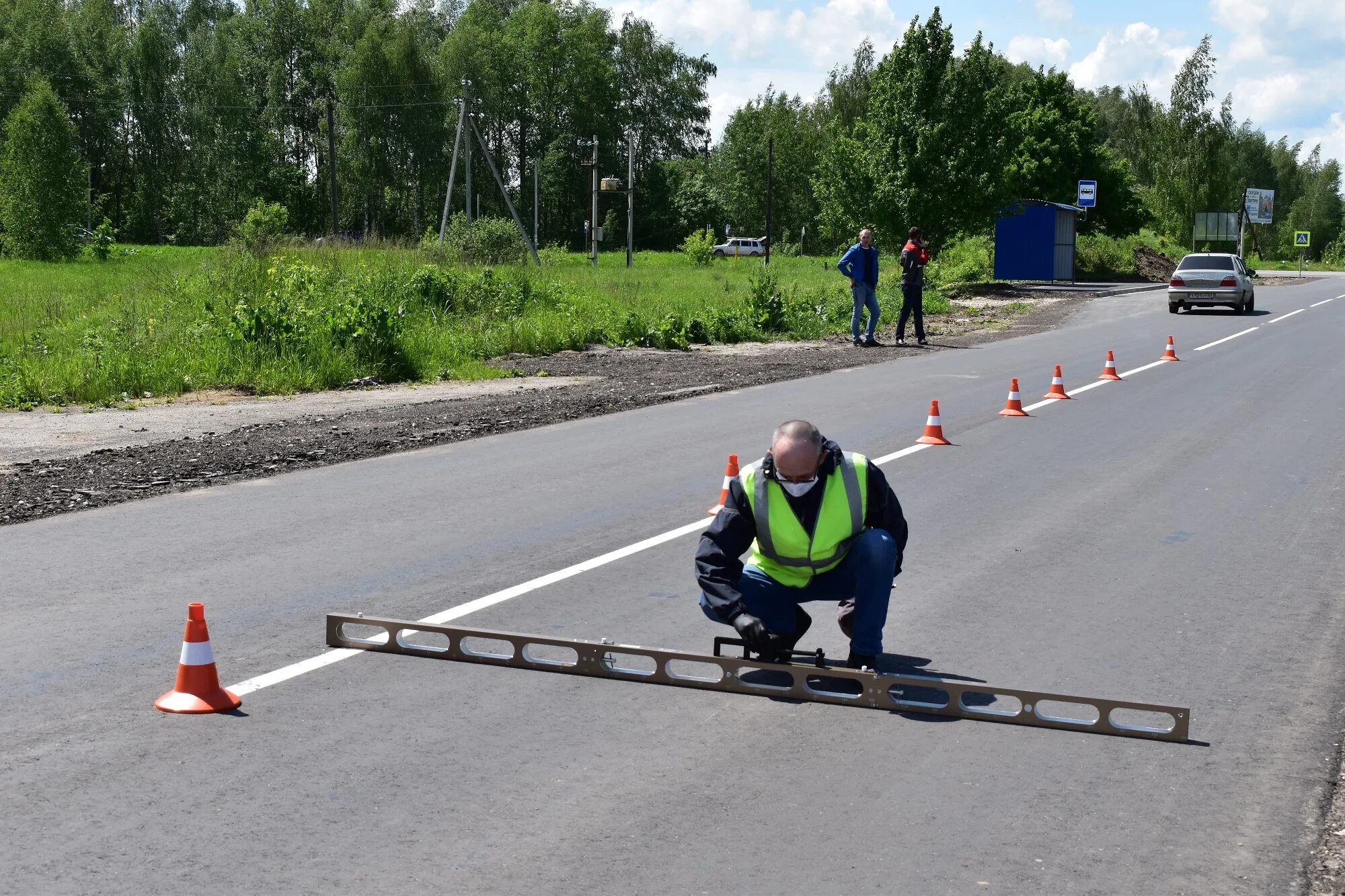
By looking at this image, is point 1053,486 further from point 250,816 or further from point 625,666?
point 250,816

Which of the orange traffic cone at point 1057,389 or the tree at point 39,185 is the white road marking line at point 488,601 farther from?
the tree at point 39,185

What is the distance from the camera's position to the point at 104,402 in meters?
16.5

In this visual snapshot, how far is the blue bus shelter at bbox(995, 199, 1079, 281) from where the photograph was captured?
5362cm

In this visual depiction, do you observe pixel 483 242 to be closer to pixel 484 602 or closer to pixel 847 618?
pixel 484 602

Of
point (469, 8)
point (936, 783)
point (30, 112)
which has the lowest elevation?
point (936, 783)

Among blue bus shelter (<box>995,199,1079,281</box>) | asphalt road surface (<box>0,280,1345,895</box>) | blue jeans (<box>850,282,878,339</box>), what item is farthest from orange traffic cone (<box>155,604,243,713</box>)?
blue bus shelter (<box>995,199,1079,281</box>)

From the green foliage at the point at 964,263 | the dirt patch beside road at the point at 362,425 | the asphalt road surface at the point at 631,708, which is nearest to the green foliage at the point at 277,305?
the dirt patch beside road at the point at 362,425

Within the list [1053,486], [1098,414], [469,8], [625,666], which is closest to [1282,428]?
[1098,414]

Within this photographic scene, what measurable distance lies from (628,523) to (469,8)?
93.5m

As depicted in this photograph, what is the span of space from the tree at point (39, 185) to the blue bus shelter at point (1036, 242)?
38.1 m

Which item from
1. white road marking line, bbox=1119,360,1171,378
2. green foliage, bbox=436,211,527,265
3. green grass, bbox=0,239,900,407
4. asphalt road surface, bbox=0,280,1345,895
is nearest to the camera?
asphalt road surface, bbox=0,280,1345,895

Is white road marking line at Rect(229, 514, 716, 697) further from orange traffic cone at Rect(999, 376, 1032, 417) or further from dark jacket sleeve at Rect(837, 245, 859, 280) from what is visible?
dark jacket sleeve at Rect(837, 245, 859, 280)

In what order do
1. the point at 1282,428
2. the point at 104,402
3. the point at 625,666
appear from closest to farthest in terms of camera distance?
the point at 625,666 < the point at 1282,428 < the point at 104,402

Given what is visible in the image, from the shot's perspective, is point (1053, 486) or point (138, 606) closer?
point (138, 606)
